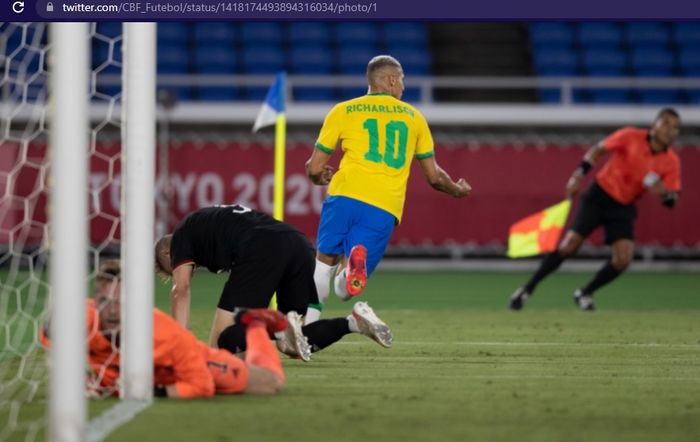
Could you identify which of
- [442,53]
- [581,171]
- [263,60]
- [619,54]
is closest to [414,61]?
[442,53]

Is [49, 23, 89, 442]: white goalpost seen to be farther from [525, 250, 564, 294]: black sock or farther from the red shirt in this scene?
the red shirt

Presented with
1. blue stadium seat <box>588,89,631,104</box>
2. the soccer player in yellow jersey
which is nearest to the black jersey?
the soccer player in yellow jersey

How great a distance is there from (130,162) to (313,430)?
137 cm

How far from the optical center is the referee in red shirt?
1204 centimetres

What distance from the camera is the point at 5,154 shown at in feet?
56.3

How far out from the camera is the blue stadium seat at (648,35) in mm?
23578

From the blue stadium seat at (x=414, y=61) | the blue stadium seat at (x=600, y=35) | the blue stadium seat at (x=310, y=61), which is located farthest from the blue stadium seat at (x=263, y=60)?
the blue stadium seat at (x=600, y=35)

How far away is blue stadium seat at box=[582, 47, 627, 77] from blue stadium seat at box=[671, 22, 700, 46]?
114 centimetres

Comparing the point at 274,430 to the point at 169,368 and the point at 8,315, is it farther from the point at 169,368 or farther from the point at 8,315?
the point at 8,315

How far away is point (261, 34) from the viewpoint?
23344 millimetres

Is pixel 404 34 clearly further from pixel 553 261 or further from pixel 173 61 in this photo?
pixel 553 261

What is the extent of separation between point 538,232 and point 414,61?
9.53 metres

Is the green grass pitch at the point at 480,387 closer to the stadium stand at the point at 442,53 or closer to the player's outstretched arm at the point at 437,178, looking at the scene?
the player's outstretched arm at the point at 437,178
